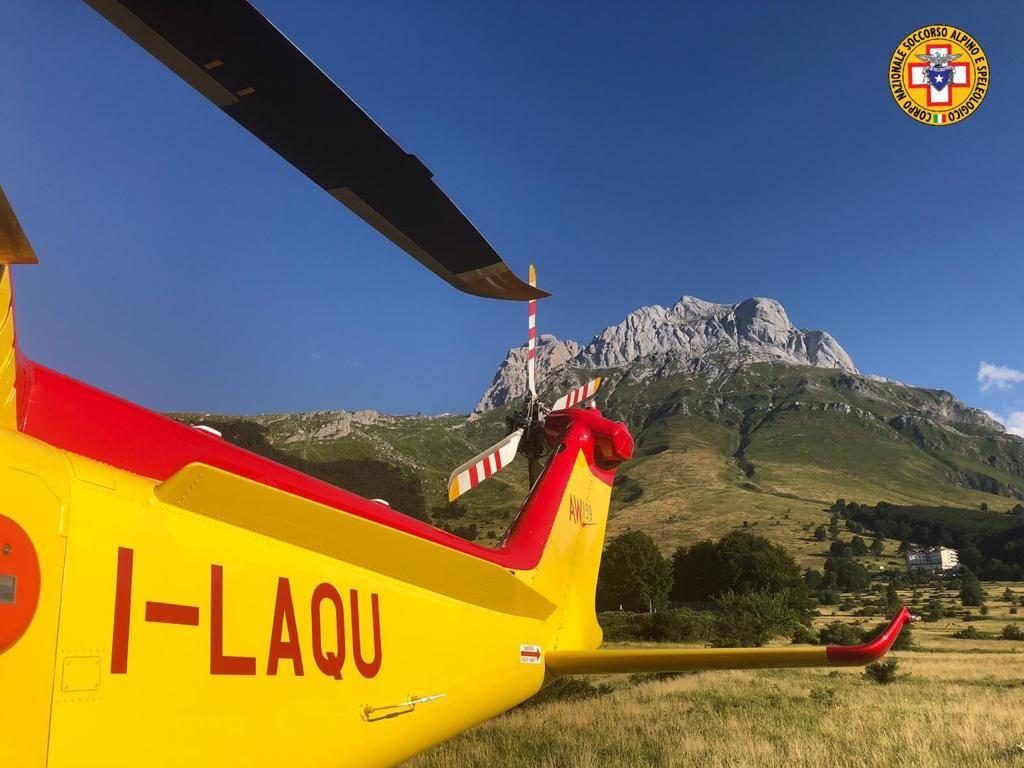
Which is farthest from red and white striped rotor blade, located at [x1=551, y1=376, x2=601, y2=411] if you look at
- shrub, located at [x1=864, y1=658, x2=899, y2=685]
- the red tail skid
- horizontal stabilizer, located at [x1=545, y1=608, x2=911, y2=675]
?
shrub, located at [x1=864, y1=658, x2=899, y2=685]

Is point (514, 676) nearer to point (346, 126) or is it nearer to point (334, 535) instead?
point (334, 535)

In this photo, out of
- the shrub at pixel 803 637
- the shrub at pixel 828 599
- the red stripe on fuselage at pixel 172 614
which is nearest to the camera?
the red stripe on fuselage at pixel 172 614

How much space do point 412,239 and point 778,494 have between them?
15653cm

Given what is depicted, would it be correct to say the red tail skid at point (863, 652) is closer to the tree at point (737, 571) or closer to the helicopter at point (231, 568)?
the helicopter at point (231, 568)

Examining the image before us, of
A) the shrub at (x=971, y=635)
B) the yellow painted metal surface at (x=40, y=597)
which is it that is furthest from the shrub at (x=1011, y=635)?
the yellow painted metal surface at (x=40, y=597)

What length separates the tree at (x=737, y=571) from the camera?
154 feet

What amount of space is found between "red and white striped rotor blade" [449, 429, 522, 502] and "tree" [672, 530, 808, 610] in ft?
133

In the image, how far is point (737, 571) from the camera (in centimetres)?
4819

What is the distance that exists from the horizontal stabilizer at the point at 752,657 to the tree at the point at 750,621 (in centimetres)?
1985

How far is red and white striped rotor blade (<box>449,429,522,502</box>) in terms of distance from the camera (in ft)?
17.7

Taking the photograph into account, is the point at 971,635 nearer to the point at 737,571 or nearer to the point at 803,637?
the point at 803,637

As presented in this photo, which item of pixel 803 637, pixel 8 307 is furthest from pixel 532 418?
pixel 803 637

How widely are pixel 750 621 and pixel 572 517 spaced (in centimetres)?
1970

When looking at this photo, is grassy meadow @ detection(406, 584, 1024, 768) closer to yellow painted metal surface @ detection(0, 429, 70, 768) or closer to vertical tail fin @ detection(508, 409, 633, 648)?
vertical tail fin @ detection(508, 409, 633, 648)
